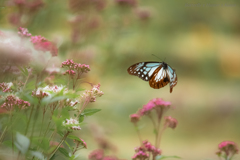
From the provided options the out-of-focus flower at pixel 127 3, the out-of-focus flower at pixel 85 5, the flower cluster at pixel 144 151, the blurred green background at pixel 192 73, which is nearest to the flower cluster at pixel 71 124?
the flower cluster at pixel 144 151

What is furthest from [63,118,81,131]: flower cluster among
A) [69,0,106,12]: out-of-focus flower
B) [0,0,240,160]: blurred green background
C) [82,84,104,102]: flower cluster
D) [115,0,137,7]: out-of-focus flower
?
[0,0,240,160]: blurred green background

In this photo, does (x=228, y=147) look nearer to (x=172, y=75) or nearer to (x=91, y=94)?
(x=172, y=75)

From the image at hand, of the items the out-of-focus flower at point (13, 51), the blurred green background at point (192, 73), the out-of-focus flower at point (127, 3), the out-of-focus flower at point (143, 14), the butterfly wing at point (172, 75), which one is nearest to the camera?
the out-of-focus flower at point (13, 51)

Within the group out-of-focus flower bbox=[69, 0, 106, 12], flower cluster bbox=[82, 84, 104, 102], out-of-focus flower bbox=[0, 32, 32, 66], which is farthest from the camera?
out-of-focus flower bbox=[69, 0, 106, 12]

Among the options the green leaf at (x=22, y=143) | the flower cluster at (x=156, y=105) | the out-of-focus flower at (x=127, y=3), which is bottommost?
the green leaf at (x=22, y=143)

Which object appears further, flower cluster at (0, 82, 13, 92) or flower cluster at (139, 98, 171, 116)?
flower cluster at (139, 98, 171, 116)

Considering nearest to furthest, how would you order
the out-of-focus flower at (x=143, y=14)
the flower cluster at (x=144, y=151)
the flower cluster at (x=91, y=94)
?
the flower cluster at (x=91, y=94) → the flower cluster at (x=144, y=151) → the out-of-focus flower at (x=143, y=14)

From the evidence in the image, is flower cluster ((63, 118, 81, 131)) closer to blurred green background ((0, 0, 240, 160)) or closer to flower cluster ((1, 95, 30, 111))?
flower cluster ((1, 95, 30, 111))

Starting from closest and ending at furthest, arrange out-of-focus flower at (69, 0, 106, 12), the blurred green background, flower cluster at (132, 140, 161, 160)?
flower cluster at (132, 140, 161, 160)
out-of-focus flower at (69, 0, 106, 12)
the blurred green background

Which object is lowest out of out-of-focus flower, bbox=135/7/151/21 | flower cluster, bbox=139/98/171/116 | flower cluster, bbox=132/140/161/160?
flower cluster, bbox=132/140/161/160

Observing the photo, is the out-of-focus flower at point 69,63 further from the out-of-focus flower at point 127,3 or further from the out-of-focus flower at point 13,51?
the out-of-focus flower at point 127,3
